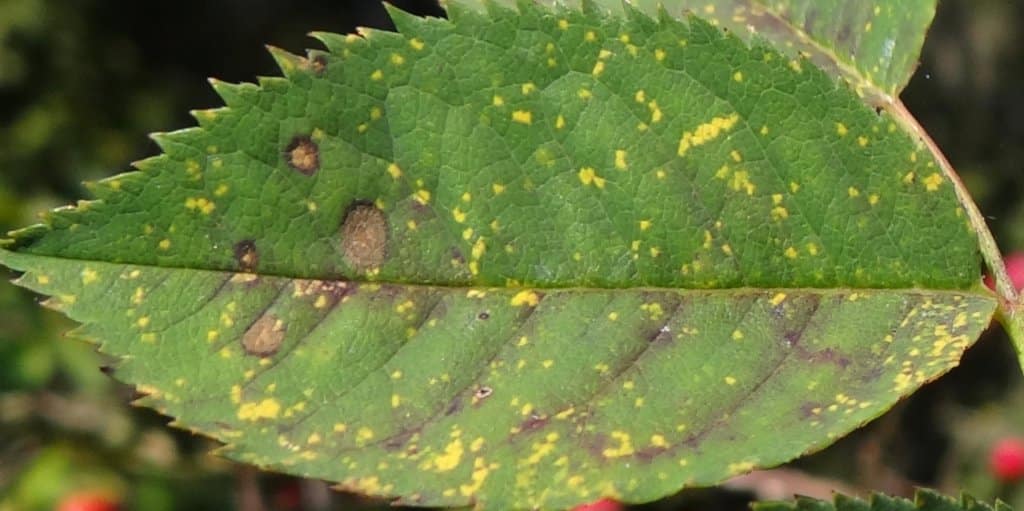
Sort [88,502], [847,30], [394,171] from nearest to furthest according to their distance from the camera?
1. [394,171]
2. [847,30]
3. [88,502]

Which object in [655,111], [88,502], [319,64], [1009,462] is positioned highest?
[88,502]

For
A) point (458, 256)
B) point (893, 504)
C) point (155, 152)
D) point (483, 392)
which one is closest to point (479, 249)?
point (458, 256)

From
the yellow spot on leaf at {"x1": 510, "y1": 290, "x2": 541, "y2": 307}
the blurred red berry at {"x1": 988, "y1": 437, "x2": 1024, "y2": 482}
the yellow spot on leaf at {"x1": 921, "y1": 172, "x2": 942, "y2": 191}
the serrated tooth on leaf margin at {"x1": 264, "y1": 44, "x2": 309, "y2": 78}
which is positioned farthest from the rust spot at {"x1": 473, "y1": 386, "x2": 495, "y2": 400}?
the blurred red berry at {"x1": 988, "y1": 437, "x2": 1024, "y2": 482}

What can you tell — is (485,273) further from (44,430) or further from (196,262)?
(44,430)

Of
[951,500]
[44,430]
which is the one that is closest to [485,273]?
[951,500]

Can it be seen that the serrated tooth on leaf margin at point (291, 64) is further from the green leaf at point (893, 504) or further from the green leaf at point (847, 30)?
the green leaf at point (893, 504)

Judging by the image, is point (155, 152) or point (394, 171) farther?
point (155, 152)

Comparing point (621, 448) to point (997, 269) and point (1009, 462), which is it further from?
point (1009, 462)
